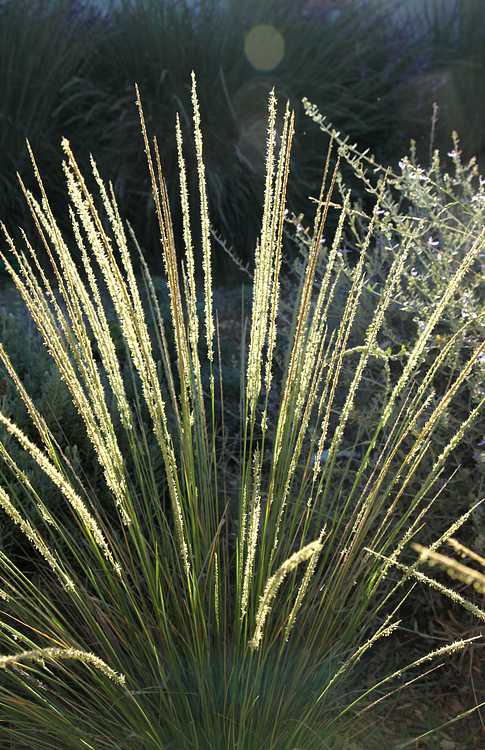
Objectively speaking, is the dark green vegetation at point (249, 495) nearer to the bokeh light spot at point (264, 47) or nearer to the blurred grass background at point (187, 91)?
the blurred grass background at point (187, 91)

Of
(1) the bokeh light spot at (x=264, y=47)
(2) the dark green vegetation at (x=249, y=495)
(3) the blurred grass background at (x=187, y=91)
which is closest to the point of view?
(2) the dark green vegetation at (x=249, y=495)

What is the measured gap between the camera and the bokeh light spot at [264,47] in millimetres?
5805

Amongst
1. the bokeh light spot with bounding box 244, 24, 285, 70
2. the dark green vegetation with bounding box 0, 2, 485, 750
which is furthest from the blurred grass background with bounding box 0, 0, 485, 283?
the dark green vegetation with bounding box 0, 2, 485, 750

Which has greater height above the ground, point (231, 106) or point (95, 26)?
point (95, 26)

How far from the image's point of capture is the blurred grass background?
A: 5.54 meters

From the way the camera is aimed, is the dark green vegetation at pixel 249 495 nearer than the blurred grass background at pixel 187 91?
Yes

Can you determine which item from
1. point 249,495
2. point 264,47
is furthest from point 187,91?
point 249,495

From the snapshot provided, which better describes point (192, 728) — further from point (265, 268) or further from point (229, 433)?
point (229, 433)

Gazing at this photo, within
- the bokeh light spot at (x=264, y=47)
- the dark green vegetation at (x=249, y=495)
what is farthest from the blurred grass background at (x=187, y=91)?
the dark green vegetation at (x=249, y=495)

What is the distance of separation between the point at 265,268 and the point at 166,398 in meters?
1.59

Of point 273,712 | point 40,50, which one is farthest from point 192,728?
point 40,50

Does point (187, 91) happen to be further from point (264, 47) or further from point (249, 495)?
point (249, 495)

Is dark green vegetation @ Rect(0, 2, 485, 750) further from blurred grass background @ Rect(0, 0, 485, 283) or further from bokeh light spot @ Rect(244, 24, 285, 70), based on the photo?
bokeh light spot @ Rect(244, 24, 285, 70)

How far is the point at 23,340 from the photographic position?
11.0 ft
